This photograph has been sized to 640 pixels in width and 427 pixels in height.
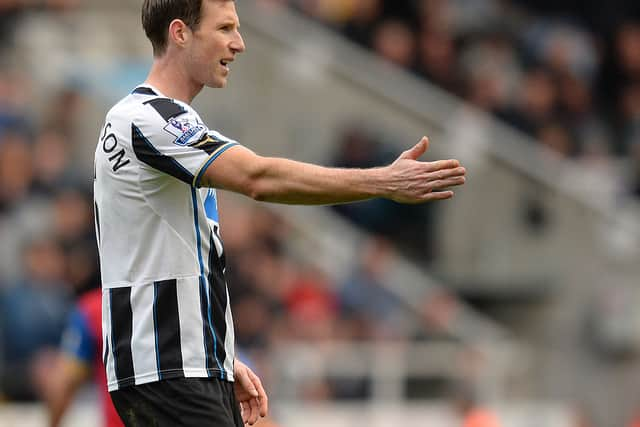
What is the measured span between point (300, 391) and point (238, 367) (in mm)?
7163

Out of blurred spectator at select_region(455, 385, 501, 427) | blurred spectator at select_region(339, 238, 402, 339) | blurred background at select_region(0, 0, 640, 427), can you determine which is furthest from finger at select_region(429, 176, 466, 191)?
blurred spectator at select_region(339, 238, 402, 339)

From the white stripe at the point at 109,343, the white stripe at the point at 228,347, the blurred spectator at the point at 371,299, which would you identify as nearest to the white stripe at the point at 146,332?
the white stripe at the point at 109,343

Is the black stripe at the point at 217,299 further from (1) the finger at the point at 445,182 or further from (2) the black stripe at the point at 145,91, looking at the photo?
(1) the finger at the point at 445,182

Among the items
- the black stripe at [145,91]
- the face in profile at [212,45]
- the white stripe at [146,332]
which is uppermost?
the face in profile at [212,45]

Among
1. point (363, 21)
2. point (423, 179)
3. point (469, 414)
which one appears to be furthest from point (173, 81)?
point (363, 21)

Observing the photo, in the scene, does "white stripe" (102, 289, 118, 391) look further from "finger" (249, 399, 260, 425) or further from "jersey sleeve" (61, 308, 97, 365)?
"jersey sleeve" (61, 308, 97, 365)

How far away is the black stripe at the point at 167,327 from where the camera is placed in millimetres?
4297

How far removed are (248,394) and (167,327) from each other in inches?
22.1

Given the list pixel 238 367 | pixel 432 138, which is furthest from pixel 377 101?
pixel 238 367

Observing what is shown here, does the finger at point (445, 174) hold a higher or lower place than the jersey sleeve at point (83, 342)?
higher

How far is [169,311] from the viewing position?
4.30m

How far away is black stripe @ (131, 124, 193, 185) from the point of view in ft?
13.7

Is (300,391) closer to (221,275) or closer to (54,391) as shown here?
(54,391)

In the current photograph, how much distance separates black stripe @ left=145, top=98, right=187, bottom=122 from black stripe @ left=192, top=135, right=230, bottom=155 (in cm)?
15
